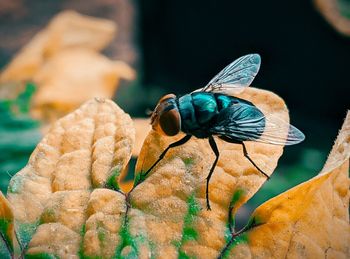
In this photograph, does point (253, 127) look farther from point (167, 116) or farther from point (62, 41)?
point (62, 41)

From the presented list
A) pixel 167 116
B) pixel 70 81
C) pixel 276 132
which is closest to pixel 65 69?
pixel 70 81

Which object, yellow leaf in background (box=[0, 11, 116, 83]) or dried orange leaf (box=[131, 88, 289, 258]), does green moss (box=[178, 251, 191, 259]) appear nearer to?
dried orange leaf (box=[131, 88, 289, 258])

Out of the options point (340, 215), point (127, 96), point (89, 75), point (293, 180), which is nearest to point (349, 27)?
point (293, 180)

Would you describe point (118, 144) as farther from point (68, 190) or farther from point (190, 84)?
point (190, 84)

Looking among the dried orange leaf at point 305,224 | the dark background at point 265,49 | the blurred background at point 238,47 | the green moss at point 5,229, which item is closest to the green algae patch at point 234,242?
the dried orange leaf at point 305,224

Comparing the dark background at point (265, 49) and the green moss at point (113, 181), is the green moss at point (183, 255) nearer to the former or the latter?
the green moss at point (113, 181)

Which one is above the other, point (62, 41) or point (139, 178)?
point (139, 178)
